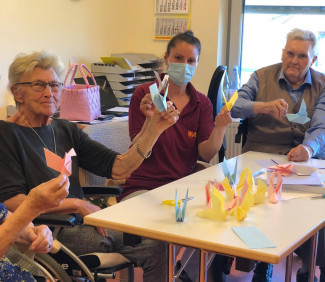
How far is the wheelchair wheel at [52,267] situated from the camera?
71.0 inches

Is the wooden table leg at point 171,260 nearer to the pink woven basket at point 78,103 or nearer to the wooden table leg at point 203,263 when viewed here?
the wooden table leg at point 203,263

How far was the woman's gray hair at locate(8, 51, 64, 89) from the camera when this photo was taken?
7.00 feet

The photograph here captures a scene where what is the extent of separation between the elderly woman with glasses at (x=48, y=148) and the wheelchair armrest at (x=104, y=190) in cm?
3

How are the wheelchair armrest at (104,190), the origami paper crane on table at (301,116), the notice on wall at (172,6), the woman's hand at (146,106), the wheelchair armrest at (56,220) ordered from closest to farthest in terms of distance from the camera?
the wheelchair armrest at (56,220)
the wheelchair armrest at (104,190)
the woman's hand at (146,106)
the origami paper crane on table at (301,116)
the notice on wall at (172,6)

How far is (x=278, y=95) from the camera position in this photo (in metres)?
3.00

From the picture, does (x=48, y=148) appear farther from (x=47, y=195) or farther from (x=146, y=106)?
(x=47, y=195)

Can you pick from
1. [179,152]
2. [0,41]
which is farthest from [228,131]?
[0,41]

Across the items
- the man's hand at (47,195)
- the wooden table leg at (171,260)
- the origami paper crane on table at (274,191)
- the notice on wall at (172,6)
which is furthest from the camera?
the notice on wall at (172,6)

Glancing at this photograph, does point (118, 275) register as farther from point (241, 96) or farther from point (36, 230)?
point (241, 96)

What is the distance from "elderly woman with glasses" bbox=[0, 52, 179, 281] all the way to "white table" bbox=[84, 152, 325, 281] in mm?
259

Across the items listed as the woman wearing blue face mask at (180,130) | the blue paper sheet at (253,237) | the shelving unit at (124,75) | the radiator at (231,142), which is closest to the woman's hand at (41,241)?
the blue paper sheet at (253,237)

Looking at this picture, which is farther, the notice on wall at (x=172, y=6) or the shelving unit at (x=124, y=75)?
the notice on wall at (x=172, y=6)

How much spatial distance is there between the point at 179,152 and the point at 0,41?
4.52 ft

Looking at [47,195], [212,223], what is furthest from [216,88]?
[47,195]
